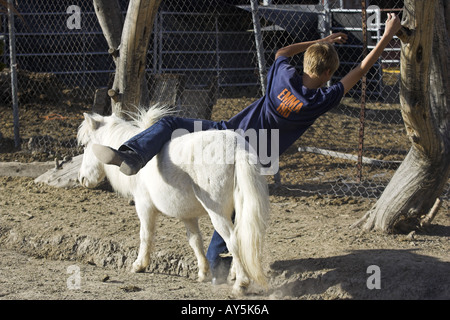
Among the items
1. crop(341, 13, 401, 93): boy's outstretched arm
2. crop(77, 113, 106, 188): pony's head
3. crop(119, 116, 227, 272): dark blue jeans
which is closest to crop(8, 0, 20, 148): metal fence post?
crop(77, 113, 106, 188): pony's head

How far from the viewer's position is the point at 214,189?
12.1 ft

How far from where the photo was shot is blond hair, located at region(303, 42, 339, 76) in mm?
3750

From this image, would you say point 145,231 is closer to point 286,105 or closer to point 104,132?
point 104,132

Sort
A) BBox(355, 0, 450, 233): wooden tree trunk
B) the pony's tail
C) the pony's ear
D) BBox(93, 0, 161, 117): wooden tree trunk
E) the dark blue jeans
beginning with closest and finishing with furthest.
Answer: the pony's tail
the dark blue jeans
BBox(355, 0, 450, 233): wooden tree trunk
the pony's ear
BBox(93, 0, 161, 117): wooden tree trunk

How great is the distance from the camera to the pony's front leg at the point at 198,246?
4379mm

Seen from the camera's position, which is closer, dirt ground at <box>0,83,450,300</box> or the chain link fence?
dirt ground at <box>0,83,450,300</box>

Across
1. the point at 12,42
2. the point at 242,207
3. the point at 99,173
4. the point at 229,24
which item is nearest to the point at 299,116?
the point at 242,207

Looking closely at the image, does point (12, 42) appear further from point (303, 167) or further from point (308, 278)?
point (308, 278)

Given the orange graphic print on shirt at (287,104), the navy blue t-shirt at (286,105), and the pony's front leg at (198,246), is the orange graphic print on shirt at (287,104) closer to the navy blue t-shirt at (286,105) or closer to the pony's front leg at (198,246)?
the navy blue t-shirt at (286,105)

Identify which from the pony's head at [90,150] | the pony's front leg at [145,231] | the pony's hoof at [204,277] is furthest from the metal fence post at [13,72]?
the pony's hoof at [204,277]

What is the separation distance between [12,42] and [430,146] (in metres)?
6.18

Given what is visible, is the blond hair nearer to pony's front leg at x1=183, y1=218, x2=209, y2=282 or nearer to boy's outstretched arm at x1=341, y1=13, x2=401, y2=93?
boy's outstretched arm at x1=341, y1=13, x2=401, y2=93

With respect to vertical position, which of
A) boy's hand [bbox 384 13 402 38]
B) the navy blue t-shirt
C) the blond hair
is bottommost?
the navy blue t-shirt

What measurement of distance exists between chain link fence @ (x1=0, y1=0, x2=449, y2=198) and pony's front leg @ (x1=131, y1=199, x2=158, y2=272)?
3.20 m
